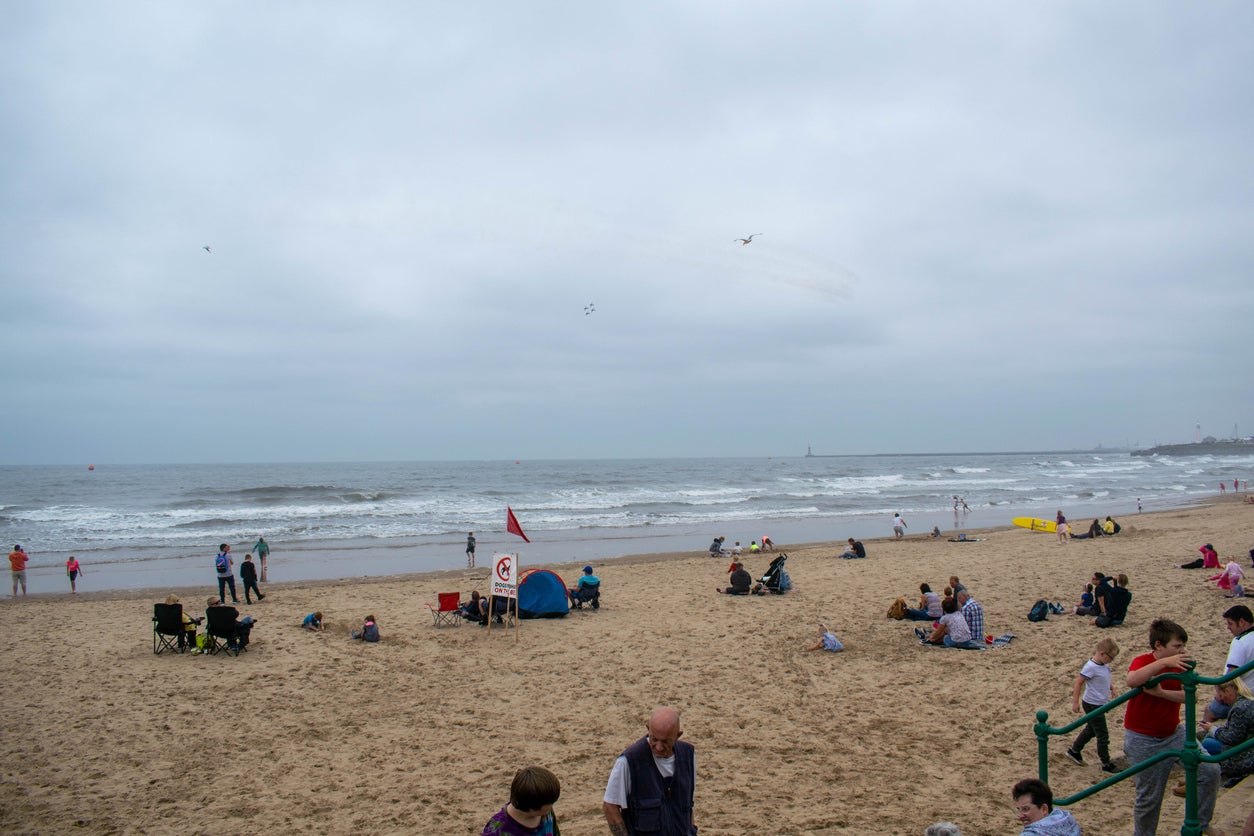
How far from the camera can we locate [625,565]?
2227 centimetres

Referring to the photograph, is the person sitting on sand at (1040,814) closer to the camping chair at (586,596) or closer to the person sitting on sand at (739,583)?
the camping chair at (586,596)

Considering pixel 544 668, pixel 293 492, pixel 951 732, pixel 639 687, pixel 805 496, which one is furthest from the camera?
pixel 293 492

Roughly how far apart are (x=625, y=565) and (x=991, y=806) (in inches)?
647

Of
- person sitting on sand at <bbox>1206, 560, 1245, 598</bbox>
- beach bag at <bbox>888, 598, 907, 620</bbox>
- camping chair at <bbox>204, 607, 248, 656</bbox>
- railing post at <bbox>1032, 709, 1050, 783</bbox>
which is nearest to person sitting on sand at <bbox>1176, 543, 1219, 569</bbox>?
person sitting on sand at <bbox>1206, 560, 1245, 598</bbox>

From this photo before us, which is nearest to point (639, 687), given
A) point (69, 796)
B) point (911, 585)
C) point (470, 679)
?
point (470, 679)

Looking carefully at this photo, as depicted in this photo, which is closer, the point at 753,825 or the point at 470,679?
the point at 753,825

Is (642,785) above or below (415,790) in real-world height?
above

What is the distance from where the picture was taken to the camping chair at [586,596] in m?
15.0

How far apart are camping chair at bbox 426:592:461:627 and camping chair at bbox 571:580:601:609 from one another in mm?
2376

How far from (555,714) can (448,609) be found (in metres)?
5.55

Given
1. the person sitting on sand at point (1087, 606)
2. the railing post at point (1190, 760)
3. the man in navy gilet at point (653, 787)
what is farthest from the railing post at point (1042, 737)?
the person sitting on sand at point (1087, 606)

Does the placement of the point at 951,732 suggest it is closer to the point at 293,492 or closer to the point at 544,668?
the point at 544,668

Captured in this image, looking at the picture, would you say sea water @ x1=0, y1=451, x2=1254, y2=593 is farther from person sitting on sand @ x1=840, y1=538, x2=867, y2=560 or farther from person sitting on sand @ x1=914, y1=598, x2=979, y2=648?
person sitting on sand @ x1=914, y1=598, x2=979, y2=648

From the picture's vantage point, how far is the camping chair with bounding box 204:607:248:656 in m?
11.6
